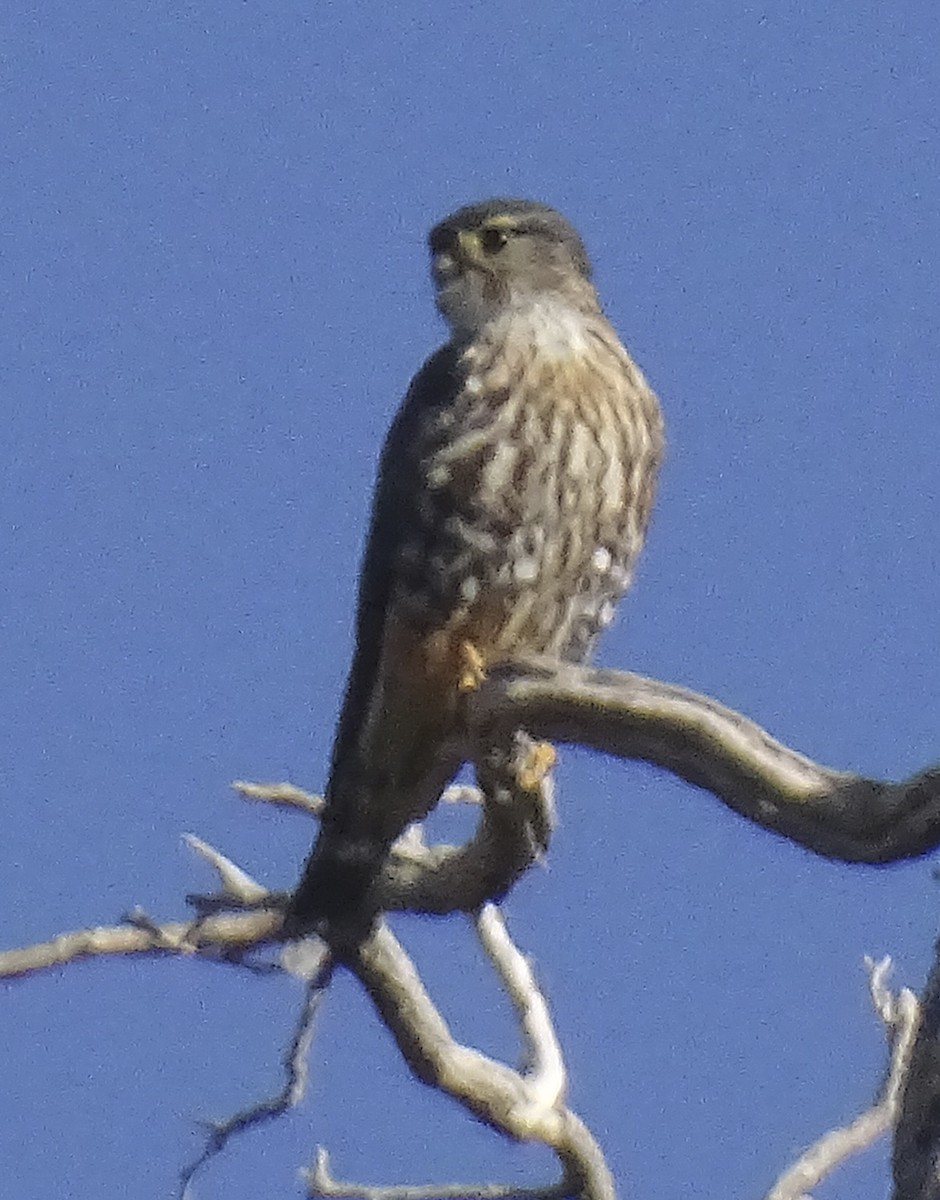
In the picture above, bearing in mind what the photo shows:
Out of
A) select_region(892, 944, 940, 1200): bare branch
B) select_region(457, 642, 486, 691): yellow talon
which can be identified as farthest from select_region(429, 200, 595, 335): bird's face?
select_region(892, 944, 940, 1200): bare branch

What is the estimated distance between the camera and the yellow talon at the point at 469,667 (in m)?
4.60

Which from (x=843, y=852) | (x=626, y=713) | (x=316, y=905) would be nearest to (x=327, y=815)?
(x=316, y=905)

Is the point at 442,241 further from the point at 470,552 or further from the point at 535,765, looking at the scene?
the point at 535,765

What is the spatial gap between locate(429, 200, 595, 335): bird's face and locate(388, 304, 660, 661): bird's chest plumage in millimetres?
341

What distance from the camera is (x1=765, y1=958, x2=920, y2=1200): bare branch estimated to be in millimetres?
5477

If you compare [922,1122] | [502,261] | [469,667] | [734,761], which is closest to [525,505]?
[469,667]

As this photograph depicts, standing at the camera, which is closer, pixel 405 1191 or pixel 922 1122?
pixel 922 1122

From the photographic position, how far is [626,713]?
338 cm

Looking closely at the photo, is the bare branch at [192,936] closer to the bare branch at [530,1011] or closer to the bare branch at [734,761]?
the bare branch at [530,1011]

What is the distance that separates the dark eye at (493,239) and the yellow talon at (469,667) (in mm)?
1055

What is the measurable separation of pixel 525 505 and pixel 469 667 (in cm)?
35

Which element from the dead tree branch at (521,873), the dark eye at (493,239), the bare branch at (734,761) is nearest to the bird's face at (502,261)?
the dark eye at (493,239)

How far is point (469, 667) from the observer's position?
15.3 ft

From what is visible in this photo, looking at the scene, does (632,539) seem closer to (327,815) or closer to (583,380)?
(583,380)
